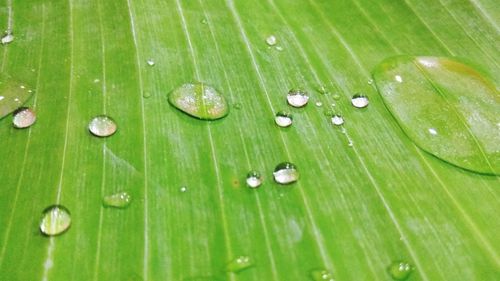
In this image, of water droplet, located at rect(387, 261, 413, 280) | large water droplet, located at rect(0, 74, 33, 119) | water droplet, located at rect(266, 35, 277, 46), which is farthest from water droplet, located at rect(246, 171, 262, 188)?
large water droplet, located at rect(0, 74, 33, 119)

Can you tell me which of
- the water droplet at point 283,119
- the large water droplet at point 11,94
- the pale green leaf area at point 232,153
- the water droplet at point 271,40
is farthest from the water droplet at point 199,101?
the large water droplet at point 11,94

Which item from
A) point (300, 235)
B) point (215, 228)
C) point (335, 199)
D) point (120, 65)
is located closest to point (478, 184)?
point (335, 199)

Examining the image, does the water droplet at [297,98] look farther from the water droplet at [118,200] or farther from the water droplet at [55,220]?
the water droplet at [55,220]

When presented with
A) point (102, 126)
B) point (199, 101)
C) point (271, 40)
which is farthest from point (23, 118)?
point (271, 40)

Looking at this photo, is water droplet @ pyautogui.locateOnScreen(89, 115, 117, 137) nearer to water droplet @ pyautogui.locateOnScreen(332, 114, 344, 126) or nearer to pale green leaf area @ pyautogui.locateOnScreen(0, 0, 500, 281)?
pale green leaf area @ pyautogui.locateOnScreen(0, 0, 500, 281)

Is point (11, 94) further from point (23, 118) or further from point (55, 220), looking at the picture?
point (55, 220)

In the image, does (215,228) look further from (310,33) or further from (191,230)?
(310,33)
